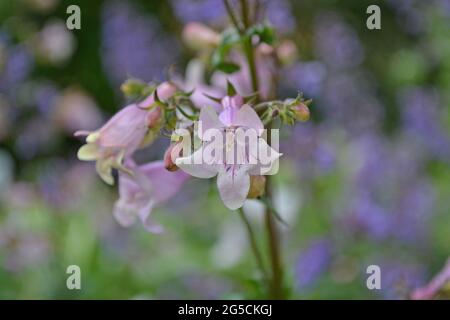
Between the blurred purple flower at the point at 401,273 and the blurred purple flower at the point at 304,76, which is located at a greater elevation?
the blurred purple flower at the point at 304,76

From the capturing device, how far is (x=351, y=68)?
275 centimetres

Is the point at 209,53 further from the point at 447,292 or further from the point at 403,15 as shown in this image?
the point at 403,15

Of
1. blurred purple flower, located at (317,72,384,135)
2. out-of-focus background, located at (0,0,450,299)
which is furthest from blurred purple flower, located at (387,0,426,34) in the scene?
blurred purple flower, located at (317,72,384,135)

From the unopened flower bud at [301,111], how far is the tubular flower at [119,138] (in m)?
0.18

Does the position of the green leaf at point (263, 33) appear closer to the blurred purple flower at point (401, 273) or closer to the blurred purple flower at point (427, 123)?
the blurred purple flower at point (401, 273)

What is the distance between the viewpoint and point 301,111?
0.87m

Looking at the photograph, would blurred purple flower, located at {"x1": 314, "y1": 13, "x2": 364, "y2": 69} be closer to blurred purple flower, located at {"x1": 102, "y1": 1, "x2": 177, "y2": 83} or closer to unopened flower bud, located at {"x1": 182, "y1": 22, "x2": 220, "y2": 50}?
blurred purple flower, located at {"x1": 102, "y1": 1, "x2": 177, "y2": 83}

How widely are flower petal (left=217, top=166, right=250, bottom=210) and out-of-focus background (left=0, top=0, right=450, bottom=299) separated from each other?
42cm

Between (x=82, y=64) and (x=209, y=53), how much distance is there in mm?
2627

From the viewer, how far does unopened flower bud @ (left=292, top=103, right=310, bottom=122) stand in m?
0.87

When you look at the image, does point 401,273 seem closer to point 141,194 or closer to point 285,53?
point 285,53

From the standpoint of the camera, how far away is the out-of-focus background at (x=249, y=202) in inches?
70.6

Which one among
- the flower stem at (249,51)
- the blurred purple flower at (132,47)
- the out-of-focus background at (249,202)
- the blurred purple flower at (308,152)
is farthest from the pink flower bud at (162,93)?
the blurred purple flower at (132,47)
